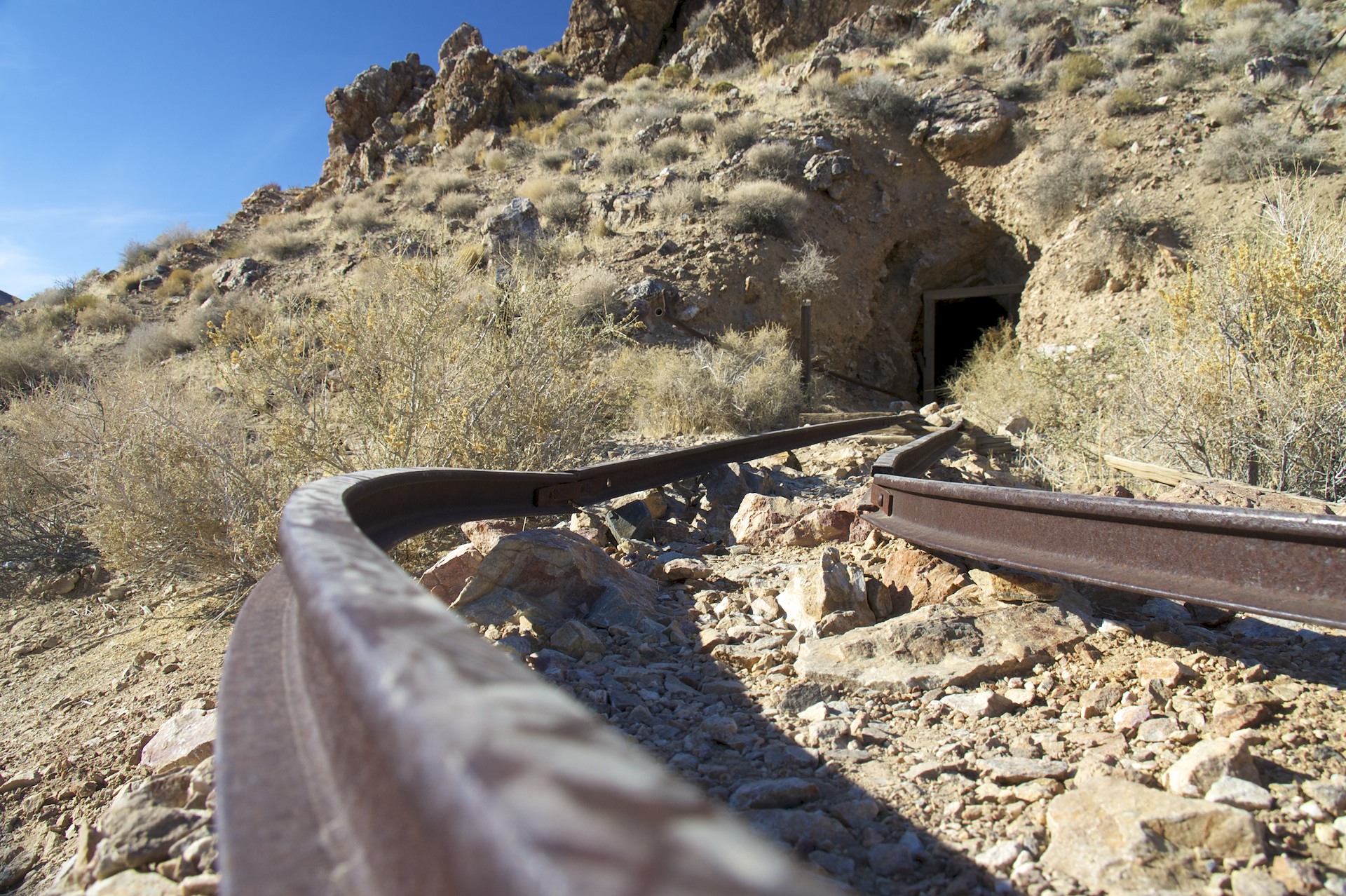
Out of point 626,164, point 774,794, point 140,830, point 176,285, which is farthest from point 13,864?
point 176,285

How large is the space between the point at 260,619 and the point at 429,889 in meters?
1.01

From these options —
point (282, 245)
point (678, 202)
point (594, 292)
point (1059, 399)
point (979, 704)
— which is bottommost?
point (979, 704)

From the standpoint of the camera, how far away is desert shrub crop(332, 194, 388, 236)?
2533 centimetres

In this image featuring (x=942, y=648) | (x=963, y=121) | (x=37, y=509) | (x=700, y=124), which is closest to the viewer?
(x=942, y=648)

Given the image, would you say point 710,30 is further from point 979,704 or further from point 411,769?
point 411,769

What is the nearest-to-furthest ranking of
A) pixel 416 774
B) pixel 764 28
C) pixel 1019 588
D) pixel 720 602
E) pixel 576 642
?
pixel 416 774 → pixel 576 642 → pixel 1019 588 → pixel 720 602 → pixel 764 28

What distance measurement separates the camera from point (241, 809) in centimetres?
83

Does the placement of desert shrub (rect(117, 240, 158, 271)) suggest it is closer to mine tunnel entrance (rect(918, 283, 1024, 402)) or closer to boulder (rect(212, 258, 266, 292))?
boulder (rect(212, 258, 266, 292))

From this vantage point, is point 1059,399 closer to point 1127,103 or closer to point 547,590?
point 547,590

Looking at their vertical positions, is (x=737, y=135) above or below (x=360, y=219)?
above

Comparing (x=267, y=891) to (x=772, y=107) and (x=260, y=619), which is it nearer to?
(x=260, y=619)

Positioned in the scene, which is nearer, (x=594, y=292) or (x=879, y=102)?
(x=594, y=292)

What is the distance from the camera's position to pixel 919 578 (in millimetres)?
3291

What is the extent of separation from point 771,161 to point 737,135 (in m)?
2.04
